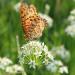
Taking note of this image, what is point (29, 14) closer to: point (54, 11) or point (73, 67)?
point (73, 67)

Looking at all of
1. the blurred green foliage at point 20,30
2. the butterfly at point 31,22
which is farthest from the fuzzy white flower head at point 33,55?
the blurred green foliage at point 20,30

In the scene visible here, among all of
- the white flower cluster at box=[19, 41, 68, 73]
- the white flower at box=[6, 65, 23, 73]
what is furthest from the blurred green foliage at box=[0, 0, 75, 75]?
the white flower cluster at box=[19, 41, 68, 73]

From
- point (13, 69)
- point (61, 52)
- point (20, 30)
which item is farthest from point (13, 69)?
point (61, 52)

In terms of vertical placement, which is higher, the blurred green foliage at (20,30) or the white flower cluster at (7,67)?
the blurred green foliage at (20,30)

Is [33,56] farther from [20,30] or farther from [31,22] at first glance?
[20,30]

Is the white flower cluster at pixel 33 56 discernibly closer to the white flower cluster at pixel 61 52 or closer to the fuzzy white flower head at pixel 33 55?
the fuzzy white flower head at pixel 33 55
